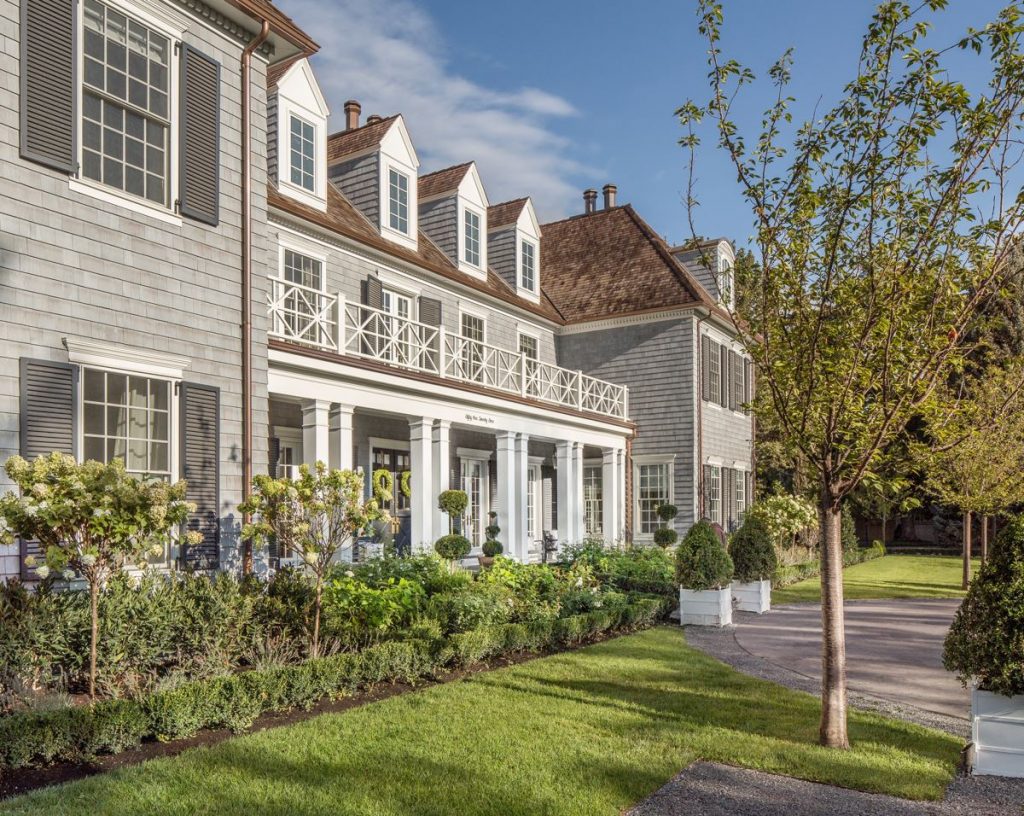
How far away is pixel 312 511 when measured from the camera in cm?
856

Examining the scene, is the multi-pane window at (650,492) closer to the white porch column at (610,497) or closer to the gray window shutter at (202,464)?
the white porch column at (610,497)

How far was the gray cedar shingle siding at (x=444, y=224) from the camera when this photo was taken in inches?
762

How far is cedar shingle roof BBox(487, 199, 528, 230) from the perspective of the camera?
2212 centimetres

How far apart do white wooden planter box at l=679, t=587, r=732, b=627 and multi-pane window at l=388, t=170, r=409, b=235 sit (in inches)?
384

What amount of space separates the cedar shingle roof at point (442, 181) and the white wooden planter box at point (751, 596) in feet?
36.0

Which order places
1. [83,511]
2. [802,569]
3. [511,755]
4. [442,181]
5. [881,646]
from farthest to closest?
[802,569], [442,181], [881,646], [83,511], [511,755]

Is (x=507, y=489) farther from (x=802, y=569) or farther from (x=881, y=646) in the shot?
(x=802, y=569)

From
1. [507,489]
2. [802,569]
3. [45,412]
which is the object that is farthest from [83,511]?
[802,569]

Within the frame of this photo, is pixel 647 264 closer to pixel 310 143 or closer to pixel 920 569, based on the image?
pixel 310 143

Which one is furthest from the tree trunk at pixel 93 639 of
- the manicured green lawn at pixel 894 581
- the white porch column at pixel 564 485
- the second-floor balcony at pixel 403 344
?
the white porch column at pixel 564 485

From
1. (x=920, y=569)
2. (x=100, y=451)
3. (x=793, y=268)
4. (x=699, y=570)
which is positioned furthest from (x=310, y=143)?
(x=920, y=569)

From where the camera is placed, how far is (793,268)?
6594 mm

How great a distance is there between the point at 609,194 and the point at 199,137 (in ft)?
63.2

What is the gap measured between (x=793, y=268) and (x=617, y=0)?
10.9 feet
